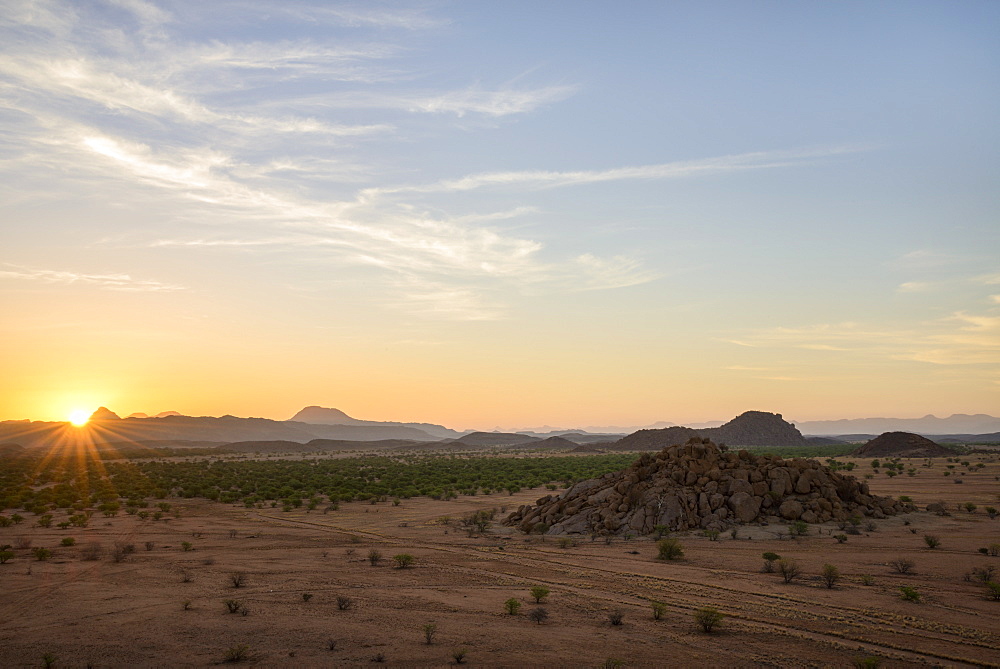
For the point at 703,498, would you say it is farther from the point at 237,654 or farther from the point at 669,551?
the point at 237,654

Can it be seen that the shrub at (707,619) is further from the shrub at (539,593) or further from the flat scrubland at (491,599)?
the shrub at (539,593)

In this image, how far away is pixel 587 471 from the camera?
2461 inches

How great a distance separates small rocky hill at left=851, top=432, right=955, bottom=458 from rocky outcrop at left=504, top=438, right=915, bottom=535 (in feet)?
212

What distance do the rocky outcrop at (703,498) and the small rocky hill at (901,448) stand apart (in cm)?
6465

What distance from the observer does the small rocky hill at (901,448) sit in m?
82.3

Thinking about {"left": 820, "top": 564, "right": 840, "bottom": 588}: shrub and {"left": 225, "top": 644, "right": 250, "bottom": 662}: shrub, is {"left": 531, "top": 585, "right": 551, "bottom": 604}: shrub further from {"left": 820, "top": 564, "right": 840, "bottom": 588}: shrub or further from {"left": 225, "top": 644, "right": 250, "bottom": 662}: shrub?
{"left": 820, "top": 564, "right": 840, "bottom": 588}: shrub

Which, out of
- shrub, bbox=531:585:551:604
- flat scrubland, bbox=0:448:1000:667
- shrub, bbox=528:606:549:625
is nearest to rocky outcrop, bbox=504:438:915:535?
flat scrubland, bbox=0:448:1000:667

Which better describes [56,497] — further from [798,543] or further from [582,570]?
[798,543]

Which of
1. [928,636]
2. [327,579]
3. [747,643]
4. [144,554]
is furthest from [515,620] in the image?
[144,554]

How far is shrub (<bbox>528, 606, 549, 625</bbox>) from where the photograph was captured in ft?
44.7

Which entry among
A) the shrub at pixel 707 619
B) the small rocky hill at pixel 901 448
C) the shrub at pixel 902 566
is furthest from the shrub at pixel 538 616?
the small rocky hill at pixel 901 448

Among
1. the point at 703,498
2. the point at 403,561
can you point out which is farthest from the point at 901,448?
the point at 403,561

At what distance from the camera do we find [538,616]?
13.7 meters

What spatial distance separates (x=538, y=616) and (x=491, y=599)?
7.43 feet
